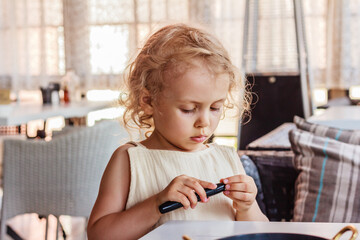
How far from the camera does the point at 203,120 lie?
3.19 ft

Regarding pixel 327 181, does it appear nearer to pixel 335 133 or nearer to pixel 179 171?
pixel 335 133

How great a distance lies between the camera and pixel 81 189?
7.20 feet

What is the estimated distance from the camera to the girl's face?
986 mm

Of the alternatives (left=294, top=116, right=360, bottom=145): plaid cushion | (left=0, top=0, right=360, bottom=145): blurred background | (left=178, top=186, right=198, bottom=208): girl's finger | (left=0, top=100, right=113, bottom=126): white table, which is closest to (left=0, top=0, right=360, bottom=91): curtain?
(left=0, top=0, right=360, bottom=145): blurred background

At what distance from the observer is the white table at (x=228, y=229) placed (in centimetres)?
70

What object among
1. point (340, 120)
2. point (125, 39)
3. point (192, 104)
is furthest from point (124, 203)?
point (125, 39)

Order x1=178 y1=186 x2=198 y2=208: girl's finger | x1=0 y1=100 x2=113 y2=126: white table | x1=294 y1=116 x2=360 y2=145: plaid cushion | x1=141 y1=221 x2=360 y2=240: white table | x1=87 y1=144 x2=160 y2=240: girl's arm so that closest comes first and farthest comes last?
x1=141 y1=221 x2=360 y2=240: white table < x1=178 y1=186 x2=198 y2=208: girl's finger < x1=87 y1=144 x2=160 y2=240: girl's arm < x1=294 y1=116 x2=360 y2=145: plaid cushion < x1=0 y1=100 x2=113 y2=126: white table

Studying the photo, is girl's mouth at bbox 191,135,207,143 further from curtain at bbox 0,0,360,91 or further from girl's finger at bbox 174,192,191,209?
curtain at bbox 0,0,360,91

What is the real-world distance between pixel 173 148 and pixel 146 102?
116 mm

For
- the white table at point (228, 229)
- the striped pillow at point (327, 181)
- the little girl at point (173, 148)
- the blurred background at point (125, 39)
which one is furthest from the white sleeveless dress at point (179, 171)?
the blurred background at point (125, 39)

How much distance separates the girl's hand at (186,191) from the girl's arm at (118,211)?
84 mm

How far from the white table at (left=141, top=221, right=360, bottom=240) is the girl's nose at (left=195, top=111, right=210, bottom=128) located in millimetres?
250

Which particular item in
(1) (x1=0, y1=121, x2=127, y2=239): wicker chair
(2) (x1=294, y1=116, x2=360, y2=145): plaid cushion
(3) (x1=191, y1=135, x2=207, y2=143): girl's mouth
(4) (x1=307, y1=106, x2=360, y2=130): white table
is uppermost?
(3) (x1=191, y1=135, x2=207, y2=143): girl's mouth

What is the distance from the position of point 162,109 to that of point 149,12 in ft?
13.9
